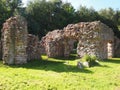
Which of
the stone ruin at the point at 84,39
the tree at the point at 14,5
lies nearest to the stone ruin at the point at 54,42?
the stone ruin at the point at 84,39

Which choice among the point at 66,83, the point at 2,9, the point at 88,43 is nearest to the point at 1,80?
the point at 66,83

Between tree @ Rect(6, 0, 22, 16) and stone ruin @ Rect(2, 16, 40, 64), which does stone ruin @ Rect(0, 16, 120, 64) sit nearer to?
stone ruin @ Rect(2, 16, 40, 64)

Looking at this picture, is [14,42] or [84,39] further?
[84,39]

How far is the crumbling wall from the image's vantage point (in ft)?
67.3

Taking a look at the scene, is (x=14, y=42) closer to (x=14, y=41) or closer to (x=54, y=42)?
(x=14, y=41)

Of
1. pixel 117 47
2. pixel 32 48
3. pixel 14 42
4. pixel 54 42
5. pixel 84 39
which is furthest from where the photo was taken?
pixel 117 47

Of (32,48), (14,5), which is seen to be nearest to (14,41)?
(32,48)

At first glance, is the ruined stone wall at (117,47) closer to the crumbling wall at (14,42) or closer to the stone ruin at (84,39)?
the stone ruin at (84,39)

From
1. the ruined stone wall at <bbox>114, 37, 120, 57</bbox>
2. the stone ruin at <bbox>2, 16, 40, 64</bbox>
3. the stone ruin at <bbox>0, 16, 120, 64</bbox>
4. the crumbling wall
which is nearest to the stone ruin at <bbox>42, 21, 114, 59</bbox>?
the stone ruin at <bbox>0, 16, 120, 64</bbox>

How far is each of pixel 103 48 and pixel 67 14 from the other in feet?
91.1

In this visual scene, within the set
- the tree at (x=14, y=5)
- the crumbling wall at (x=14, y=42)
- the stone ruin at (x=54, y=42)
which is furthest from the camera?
the tree at (x=14, y=5)

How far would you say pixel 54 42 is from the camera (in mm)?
30469

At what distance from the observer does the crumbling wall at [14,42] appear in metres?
20.5

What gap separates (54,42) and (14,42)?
10.0 metres
